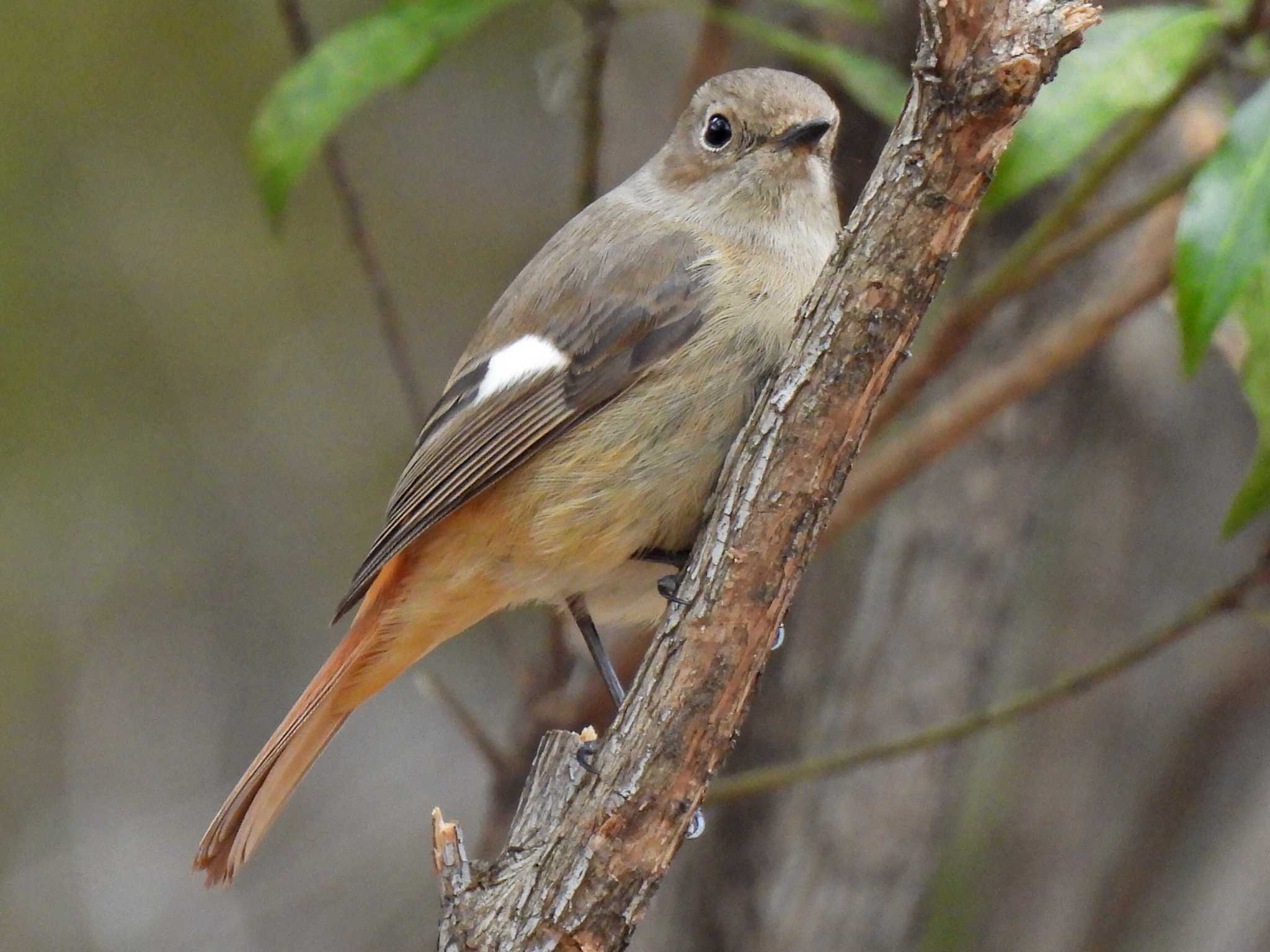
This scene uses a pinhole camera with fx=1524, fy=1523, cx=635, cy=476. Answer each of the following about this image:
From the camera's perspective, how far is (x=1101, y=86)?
2967 mm

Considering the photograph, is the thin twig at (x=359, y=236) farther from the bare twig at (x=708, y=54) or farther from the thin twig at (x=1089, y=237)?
the thin twig at (x=1089, y=237)

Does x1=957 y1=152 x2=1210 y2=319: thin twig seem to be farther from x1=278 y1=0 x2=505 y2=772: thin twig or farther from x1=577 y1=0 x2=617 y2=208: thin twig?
x1=278 y1=0 x2=505 y2=772: thin twig

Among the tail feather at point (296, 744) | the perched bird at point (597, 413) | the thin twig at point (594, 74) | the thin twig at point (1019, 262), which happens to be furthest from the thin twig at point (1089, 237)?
the tail feather at point (296, 744)

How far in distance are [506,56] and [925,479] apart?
2931mm

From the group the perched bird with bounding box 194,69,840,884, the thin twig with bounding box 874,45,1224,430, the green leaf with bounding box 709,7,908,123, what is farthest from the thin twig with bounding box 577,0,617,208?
the thin twig with bounding box 874,45,1224,430

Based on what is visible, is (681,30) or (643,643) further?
(681,30)

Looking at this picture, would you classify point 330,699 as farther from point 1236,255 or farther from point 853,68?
point 1236,255

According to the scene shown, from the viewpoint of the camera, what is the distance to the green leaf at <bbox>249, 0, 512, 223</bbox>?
331 centimetres

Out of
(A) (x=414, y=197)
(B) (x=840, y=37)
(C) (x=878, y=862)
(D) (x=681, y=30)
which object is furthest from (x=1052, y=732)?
(A) (x=414, y=197)

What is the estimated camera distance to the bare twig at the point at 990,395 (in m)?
3.64

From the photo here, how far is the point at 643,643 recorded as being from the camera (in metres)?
4.06

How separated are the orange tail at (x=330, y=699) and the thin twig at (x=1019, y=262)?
1125 millimetres

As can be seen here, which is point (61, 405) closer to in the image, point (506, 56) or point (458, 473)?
point (506, 56)

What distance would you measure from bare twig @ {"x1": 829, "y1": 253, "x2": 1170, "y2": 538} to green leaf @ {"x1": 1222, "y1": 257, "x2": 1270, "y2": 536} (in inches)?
23.8
